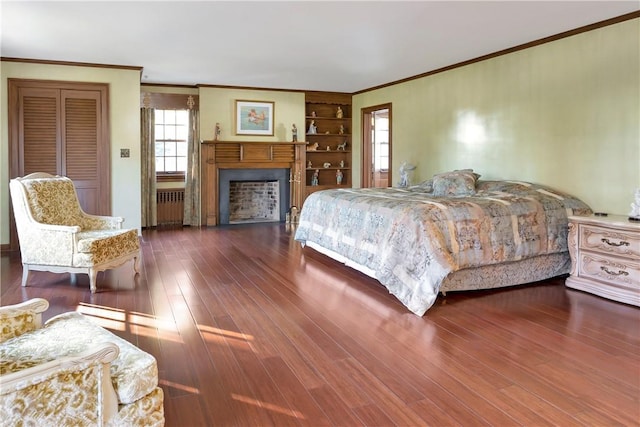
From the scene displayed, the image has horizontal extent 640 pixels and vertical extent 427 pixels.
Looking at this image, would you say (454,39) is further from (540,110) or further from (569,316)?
(569,316)

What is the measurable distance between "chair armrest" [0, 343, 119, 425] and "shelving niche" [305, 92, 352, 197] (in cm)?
734

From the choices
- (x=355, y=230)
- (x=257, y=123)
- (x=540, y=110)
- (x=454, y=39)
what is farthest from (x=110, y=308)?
(x=257, y=123)

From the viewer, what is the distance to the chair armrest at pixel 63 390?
1.38 meters

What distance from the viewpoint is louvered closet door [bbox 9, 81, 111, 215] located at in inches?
230

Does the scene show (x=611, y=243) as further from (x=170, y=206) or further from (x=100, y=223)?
(x=170, y=206)

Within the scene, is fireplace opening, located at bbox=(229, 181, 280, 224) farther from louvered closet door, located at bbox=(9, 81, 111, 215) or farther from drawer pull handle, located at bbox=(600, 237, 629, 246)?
drawer pull handle, located at bbox=(600, 237, 629, 246)

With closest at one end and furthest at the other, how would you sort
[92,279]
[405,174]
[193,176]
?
[92,279], [405,174], [193,176]

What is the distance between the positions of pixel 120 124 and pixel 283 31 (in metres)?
2.93

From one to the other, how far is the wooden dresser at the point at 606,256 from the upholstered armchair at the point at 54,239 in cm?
410

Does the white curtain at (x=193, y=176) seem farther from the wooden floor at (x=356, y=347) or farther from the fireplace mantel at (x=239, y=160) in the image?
the wooden floor at (x=356, y=347)

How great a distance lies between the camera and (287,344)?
2799mm

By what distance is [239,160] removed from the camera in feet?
26.6

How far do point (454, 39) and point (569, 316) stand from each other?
3.04 metres

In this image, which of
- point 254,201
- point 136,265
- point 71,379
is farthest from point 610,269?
point 254,201
